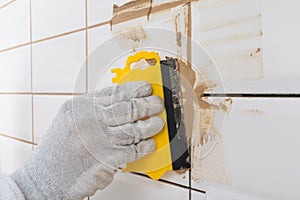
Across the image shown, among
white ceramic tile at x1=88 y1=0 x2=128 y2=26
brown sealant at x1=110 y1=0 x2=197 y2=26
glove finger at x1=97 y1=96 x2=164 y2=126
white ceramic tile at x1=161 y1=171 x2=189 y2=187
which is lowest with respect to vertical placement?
white ceramic tile at x1=161 y1=171 x2=189 y2=187

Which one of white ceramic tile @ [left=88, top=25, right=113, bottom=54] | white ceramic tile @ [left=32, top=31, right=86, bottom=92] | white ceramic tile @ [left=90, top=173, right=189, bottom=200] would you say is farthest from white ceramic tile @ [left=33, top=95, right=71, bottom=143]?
white ceramic tile @ [left=90, top=173, right=189, bottom=200]

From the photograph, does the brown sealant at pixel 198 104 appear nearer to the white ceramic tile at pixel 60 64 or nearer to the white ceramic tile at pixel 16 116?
the white ceramic tile at pixel 60 64

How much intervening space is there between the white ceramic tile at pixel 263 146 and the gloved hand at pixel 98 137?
131 mm

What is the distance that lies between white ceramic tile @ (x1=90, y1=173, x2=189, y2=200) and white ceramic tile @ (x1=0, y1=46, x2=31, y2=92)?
52 cm

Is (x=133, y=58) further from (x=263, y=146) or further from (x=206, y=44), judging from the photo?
(x=263, y=146)

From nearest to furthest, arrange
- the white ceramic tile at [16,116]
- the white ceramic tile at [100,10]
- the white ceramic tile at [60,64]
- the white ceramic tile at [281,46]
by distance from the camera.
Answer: the white ceramic tile at [281,46] < the white ceramic tile at [100,10] < the white ceramic tile at [60,64] < the white ceramic tile at [16,116]

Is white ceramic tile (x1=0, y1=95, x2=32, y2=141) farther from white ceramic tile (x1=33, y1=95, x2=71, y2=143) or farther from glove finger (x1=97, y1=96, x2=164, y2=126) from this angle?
glove finger (x1=97, y1=96, x2=164, y2=126)

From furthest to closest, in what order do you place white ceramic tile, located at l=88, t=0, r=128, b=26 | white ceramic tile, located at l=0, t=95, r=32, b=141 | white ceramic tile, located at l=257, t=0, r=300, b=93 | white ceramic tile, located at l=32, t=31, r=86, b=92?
1. white ceramic tile, located at l=0, t=95, r=32, b=141
2. white ceramic tile, located at l=32, t=31, r=86, b=92
3. white ceramic tile, located at l=88, t=0, r=128, b=26
4. white ceramic tile, located at l=257, t=0, r=300, b=93

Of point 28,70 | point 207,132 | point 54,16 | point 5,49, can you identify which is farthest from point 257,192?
point 5,49

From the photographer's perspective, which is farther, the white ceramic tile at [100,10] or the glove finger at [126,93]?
the white ceramic tile at [100,10]

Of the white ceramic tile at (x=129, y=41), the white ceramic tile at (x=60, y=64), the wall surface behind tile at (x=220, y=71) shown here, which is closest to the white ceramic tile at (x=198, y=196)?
the wall surface behind tile at (x=220, y=71)

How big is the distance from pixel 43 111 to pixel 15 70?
272 mm

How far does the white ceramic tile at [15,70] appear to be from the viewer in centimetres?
106

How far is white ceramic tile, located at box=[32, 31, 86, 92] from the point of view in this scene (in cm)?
79
